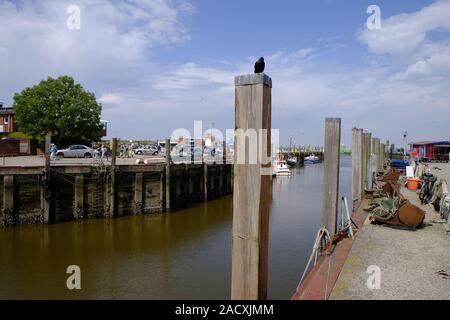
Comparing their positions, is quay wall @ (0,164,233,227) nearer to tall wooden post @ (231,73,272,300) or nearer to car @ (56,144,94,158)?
car @ (56,144,94,158)

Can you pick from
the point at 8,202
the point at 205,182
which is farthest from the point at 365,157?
the point at 8,202

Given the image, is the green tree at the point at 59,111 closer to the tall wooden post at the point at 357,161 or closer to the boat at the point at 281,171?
the boat at the point at 281,171

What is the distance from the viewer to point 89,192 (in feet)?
60.0

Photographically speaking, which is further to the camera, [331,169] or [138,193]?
[138,193]

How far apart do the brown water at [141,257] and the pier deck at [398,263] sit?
2822 millimetres

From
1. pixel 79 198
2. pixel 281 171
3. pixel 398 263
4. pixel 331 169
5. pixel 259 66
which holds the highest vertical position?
pixel 259 66

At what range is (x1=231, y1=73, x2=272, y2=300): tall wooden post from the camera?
3621mm

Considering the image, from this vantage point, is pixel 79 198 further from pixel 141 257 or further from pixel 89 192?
pixel 141 257

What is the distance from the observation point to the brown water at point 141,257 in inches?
385

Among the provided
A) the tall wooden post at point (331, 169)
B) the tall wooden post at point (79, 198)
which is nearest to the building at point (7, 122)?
the tall wooden post at point (79, 198)

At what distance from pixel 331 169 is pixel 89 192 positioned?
14.0 m

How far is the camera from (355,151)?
12727mm

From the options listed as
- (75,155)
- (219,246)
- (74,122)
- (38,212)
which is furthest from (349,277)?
(74,122)

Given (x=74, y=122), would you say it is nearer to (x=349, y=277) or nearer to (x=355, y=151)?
(x=355, y=151)
